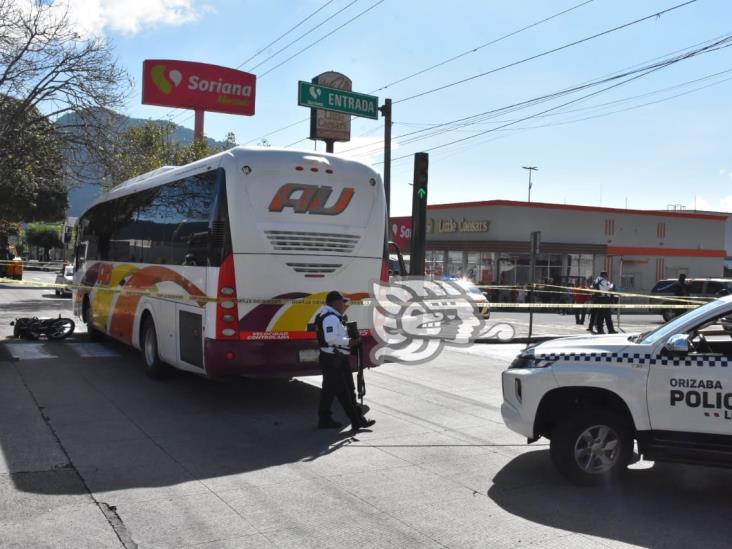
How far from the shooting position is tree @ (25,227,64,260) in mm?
94562

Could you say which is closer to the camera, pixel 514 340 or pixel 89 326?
pixel 89 326

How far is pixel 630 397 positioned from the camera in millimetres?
5684

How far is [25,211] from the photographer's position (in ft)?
171

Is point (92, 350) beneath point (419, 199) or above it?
beneath

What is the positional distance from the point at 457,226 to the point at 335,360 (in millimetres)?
35114

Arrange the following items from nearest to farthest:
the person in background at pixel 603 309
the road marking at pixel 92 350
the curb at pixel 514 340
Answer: the road marking at pixel 92 350 → the curb at pixel 514 340 → the person in background at pixel 603 309

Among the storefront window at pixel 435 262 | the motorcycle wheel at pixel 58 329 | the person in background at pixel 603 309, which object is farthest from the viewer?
the storefront window at pixel 435 262

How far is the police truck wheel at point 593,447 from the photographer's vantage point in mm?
5836

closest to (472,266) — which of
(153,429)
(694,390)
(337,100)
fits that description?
(337,100)

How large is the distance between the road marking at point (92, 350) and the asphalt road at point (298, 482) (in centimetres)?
374

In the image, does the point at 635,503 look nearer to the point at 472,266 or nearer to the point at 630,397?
the point at 630,397

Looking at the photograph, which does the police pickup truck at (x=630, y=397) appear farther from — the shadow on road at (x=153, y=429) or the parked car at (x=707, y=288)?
the parked car at (x=707, y=288)

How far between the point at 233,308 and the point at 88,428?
212 centimetres

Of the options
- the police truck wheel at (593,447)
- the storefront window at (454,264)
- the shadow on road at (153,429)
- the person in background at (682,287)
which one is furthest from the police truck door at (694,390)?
the storefront window at (454,264)
